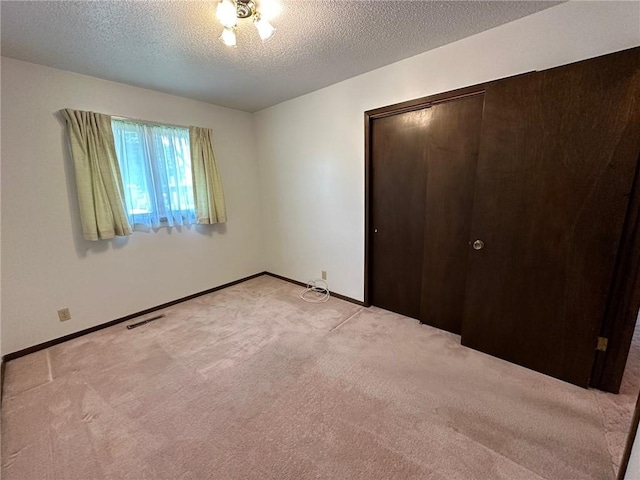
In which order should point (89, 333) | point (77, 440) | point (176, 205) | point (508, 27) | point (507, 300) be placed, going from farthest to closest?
point (176, 205) → point (89, 333) → point (507, 300) → point (508, 27) → point (77, 440)

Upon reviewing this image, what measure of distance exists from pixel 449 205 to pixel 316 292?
187 cm

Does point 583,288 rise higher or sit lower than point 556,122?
lower

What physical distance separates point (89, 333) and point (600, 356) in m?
4.03

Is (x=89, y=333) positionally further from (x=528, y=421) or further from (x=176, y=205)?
(x=528, y=421)

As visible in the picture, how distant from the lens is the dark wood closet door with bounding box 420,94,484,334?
6.80 feet

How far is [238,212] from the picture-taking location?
12.2 feet

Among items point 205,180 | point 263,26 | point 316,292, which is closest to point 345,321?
point 316,292

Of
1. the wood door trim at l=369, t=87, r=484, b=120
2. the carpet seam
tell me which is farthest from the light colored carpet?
the wood door trim at l=369, t=87, r=484, b=120

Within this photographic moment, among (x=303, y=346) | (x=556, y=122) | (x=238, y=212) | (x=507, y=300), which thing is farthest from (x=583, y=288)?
(x=238, y=212)

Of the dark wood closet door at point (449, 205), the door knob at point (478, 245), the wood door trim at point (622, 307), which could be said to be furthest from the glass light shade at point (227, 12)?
the wood door trim at point (622, 307)

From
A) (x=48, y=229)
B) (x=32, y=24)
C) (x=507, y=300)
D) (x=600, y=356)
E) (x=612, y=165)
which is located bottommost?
(x=600, y=356)

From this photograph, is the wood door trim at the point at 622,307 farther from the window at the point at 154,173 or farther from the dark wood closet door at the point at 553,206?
the window at the point at 154,173

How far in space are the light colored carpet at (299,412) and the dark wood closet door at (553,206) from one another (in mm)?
319

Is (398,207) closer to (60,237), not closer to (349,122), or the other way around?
(349,122)
